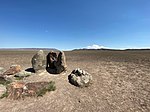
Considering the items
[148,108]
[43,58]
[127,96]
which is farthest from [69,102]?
[43,58]

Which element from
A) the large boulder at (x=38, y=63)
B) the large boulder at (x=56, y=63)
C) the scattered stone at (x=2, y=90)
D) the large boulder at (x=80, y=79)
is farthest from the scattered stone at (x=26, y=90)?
the large boulder at (x=38, y=63)

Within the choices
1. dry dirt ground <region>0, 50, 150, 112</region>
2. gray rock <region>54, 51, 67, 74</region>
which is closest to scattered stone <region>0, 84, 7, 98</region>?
dry dirt ground <region>0, 50, 150, 112</region>

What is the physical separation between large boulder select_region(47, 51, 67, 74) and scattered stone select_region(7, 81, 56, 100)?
4.84 m

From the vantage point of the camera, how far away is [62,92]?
15.0 m

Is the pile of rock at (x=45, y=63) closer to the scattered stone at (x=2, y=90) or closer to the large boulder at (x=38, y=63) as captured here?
the large boulder at (x=38, y=63)

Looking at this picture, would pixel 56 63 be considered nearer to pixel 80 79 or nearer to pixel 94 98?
pixel 80 79

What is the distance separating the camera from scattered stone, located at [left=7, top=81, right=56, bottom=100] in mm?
13864

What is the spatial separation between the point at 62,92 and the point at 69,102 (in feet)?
6.73

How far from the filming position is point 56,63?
20.8 meters

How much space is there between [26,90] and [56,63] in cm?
715

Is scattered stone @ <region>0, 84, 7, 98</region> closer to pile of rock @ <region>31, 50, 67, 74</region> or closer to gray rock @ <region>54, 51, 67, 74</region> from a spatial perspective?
pile of rock @ <region>31, 50, 67, 74</region>

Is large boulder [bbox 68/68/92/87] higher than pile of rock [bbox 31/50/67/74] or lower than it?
lower

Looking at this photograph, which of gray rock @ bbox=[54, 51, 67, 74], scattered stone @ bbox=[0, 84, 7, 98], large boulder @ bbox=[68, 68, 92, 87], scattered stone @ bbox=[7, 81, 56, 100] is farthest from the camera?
gray rock @ bbox=[54, 51, 67, 74]

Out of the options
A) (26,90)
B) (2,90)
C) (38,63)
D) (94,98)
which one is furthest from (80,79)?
(2,90)
